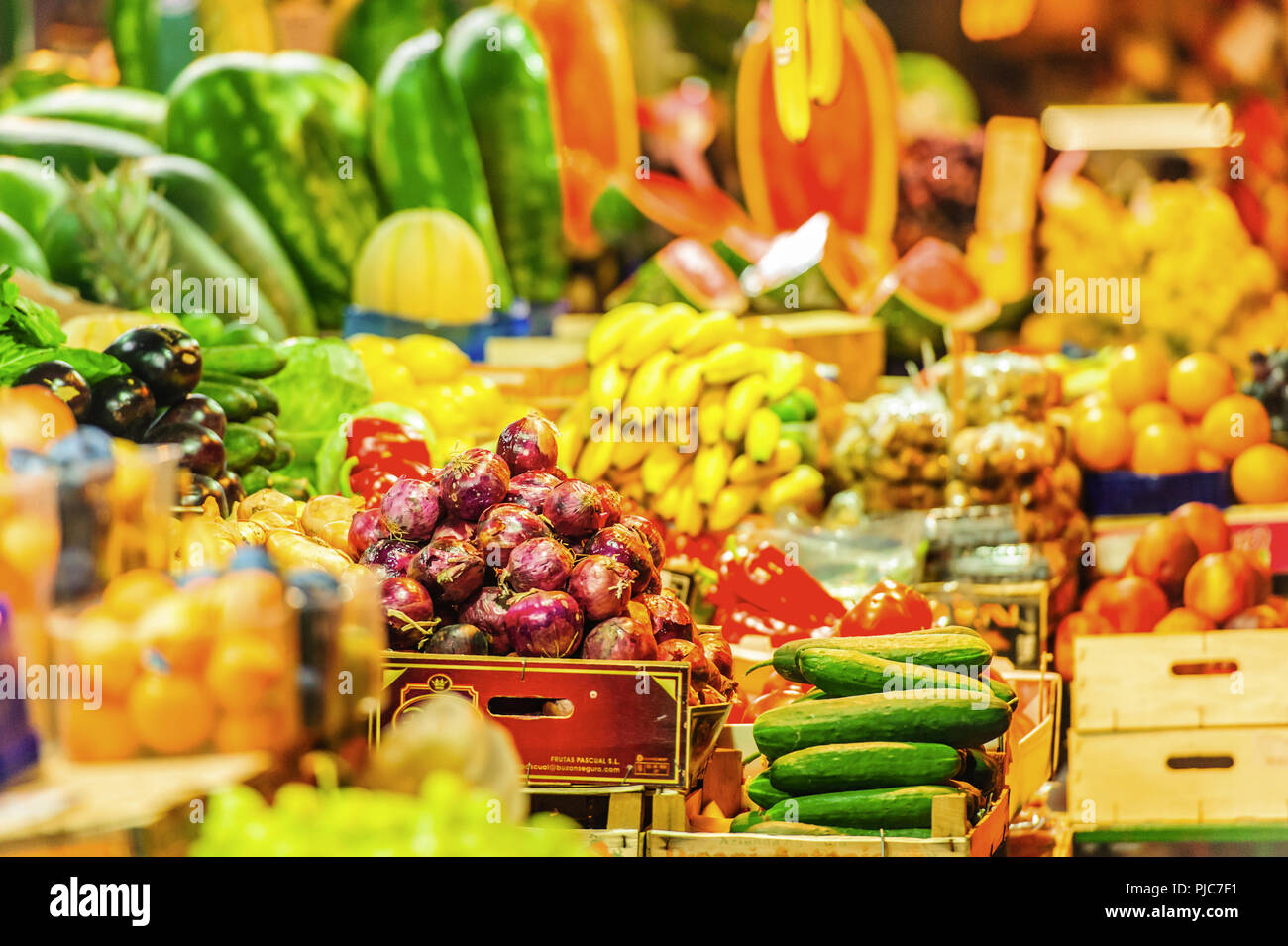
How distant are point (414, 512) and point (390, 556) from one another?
0.09m

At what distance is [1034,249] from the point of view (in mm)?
6629

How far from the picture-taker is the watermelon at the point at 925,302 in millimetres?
5465

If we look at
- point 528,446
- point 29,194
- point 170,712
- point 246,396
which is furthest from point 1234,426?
point 29,194

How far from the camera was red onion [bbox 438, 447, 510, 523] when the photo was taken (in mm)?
2387

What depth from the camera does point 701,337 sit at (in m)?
4.46

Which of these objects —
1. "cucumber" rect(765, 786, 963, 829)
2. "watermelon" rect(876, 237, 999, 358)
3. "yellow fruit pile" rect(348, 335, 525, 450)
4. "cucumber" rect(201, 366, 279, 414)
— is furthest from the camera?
"watermelon" rect(876, 237, 999, 358)

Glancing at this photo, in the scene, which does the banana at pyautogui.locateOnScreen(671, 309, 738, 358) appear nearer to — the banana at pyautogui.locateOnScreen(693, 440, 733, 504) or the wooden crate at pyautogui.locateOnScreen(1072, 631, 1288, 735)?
the banana at pyautogui.locateOnScreen(693, 440, 733, 504)

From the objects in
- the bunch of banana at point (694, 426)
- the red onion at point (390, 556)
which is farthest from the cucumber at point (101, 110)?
the red onion at point (390, 556)

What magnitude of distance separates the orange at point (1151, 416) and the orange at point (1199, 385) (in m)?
0.05

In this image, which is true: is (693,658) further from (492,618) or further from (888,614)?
(888,614)

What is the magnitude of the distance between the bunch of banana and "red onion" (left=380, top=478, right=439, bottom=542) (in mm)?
1818

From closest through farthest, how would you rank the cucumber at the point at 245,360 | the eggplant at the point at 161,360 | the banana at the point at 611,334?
the eggplant at the point at 161,360
the cucumber at the point at 245,360
the banana at the point at 611,334

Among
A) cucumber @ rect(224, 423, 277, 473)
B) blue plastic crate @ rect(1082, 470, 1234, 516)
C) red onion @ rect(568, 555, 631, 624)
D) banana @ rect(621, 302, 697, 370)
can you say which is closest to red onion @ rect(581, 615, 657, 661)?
red onion @ rect(568, 555, 631, 624)

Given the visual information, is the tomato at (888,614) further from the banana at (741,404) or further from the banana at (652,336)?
the banana at (652,336)
